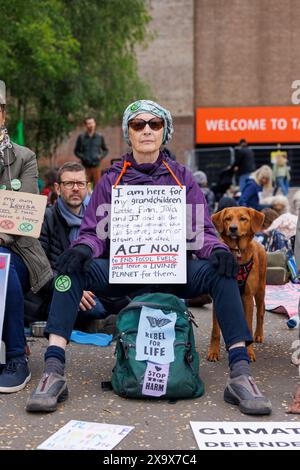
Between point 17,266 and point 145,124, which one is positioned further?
point 17,266

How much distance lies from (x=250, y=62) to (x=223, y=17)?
7.52 ft

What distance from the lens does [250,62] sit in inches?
1212

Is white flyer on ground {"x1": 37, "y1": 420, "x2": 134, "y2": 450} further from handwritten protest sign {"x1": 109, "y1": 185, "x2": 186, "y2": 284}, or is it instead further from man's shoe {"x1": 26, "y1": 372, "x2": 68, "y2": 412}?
handwritten protest sign {"x1": 109, "y1": 185, "x2": 186, "y2": 284}

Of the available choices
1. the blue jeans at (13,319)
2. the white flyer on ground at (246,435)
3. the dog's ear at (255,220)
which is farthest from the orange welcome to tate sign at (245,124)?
the white flyer on ground at (246,435)

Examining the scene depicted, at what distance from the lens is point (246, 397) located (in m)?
3.50

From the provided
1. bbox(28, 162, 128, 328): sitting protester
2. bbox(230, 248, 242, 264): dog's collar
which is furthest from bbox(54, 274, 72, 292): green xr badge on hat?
bbox(28, 162, 128, 328): sitting protester

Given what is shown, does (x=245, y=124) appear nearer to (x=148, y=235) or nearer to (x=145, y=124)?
(x=145, y=124)

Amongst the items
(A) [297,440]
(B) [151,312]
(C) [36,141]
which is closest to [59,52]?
(C) [36,141]

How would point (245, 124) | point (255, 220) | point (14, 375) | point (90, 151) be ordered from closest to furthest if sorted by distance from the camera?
point (14, 375) < point (255, 220) < point (90, 151) < point (245, 124)

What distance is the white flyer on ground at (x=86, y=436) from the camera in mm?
3002

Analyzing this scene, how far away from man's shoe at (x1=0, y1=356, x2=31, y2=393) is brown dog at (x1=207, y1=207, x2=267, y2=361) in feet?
4.14

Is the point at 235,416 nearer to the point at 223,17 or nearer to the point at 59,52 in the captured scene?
the point at 59,52

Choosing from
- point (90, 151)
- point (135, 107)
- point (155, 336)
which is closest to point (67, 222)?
point (135, 107)

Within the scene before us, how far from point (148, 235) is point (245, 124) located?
27.3 m
